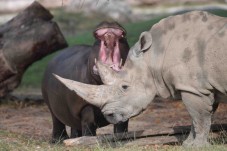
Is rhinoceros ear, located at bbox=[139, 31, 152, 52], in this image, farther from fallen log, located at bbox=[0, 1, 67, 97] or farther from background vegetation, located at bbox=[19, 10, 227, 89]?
background vegetation, located at bbox=[19, 10, 227, 89]

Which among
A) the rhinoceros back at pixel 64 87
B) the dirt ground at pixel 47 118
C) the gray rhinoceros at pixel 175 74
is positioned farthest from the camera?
the dirt ground at pixel 47 118

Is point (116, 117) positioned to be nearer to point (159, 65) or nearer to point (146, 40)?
point (159, 65)

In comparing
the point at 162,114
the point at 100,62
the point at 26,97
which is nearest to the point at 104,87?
the point at 100,62

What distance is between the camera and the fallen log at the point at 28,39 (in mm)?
13438

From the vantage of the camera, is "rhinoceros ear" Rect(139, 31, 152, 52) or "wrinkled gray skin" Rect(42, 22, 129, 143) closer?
"rhinoceros ear" Rect(139, 31, 152, 52)

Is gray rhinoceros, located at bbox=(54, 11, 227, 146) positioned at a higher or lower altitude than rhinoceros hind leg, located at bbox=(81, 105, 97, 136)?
higher

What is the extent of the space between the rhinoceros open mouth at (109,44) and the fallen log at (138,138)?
2.98ft

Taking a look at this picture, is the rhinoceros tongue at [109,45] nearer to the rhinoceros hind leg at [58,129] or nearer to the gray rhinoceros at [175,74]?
the gray rhinoceros at [175,74]

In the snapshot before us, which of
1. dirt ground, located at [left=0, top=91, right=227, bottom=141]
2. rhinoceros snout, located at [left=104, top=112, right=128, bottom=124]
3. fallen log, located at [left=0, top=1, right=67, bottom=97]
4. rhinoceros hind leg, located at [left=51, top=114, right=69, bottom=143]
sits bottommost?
dirt ground, located at [left=0, top=91, right=227, bottom=141]

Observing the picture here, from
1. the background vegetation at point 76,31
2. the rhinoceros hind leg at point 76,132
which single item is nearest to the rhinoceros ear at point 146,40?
the rhinoceros hind leg at point 76,132

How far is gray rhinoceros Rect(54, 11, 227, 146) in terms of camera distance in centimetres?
841

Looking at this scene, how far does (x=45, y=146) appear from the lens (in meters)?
8.82

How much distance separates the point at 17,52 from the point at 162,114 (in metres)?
2.68

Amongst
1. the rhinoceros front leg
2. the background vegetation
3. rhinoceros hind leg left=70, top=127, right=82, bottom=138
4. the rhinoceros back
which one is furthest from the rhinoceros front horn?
the background vegetation
